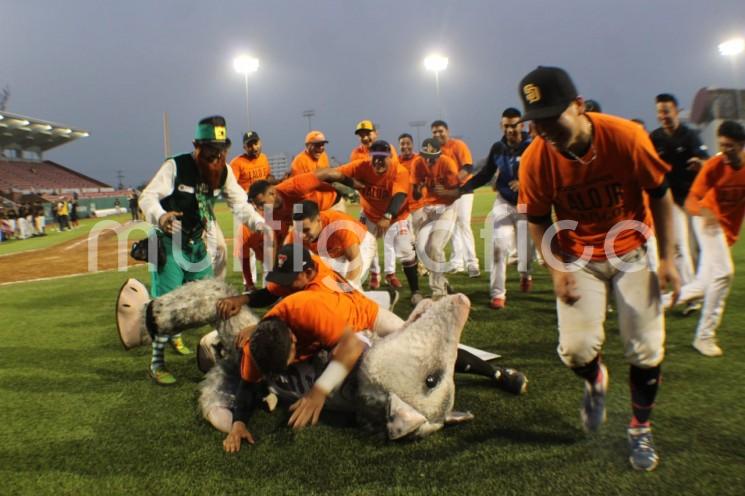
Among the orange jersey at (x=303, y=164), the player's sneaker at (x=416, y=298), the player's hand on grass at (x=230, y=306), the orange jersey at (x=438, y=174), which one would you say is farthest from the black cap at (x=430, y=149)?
the player's hand on grass at (x=230, y=306)

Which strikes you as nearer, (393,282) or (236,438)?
(236,438)

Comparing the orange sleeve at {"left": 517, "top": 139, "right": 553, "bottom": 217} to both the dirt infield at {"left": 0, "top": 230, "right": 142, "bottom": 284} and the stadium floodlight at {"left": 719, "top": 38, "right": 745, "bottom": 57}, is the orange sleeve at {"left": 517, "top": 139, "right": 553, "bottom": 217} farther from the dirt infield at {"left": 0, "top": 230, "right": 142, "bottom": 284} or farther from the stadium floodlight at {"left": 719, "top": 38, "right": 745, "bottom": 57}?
the stadium floodlight at {"left": 719, "top": 38, "right": 745, "bottom": 57}

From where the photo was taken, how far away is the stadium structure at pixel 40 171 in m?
43.5

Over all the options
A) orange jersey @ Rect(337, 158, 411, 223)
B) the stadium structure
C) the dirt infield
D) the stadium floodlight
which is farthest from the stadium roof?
the stadium floodlight

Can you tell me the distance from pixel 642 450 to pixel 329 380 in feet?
5.81

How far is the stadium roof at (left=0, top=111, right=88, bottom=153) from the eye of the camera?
45438mm

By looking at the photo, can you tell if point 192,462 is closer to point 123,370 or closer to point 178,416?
point 178,416

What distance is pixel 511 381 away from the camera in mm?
3943

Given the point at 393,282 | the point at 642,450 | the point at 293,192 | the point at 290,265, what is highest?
the point at 293,192

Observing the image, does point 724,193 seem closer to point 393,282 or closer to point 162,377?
point 393,282

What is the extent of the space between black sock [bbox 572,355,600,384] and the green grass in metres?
0.35

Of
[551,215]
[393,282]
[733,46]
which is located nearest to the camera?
[551,215]

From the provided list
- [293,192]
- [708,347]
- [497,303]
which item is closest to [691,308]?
[708,347]

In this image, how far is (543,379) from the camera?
4207 mm
